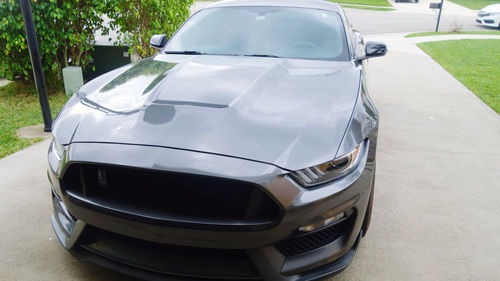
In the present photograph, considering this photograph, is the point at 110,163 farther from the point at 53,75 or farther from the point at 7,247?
the point at 53,75

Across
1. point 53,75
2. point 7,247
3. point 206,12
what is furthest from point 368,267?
point 53,75

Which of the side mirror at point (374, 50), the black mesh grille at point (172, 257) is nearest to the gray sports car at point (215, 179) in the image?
the black mesh grille at point (172, 257)

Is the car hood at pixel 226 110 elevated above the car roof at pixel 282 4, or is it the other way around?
the car roof at pixel 282 4

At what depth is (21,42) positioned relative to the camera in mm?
5340

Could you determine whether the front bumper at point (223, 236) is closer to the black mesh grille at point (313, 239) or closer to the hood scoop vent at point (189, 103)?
the black mesh grille at point (313, 239)

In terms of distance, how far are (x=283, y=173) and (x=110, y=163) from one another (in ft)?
2.52

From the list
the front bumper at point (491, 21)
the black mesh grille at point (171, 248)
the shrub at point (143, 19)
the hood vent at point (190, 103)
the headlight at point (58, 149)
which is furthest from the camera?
the front bumper at point (491, 21)

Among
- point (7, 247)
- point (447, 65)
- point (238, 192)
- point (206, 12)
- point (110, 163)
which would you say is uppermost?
point (206, 12)

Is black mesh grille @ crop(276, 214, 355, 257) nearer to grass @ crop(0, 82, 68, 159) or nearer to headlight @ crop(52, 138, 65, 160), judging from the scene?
headlight @ crop(52, 138, 65, 160)

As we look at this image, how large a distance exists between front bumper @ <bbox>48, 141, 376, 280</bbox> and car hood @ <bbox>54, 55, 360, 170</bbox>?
0.09 meters

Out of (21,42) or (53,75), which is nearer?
(21,42)

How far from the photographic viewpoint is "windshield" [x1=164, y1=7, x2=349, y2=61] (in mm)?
3150

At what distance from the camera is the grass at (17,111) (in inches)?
169

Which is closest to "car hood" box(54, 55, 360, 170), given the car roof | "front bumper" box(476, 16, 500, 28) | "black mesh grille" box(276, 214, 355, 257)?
"black mesh grille" box(276, 214, 355, 257)
